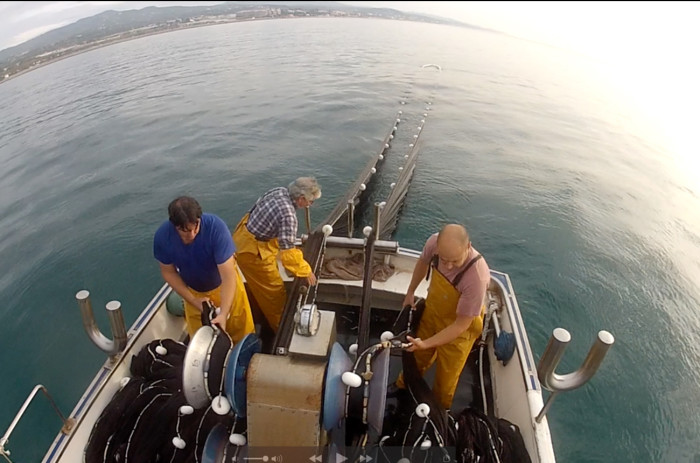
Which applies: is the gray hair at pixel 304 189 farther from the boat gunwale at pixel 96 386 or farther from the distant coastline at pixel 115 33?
the distant coastline at pixel 115 33

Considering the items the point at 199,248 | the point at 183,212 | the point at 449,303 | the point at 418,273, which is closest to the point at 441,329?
the point at 449,303

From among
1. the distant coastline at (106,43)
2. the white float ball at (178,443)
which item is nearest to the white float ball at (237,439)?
the white float ball at (178,443)

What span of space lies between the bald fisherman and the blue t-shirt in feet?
4.79

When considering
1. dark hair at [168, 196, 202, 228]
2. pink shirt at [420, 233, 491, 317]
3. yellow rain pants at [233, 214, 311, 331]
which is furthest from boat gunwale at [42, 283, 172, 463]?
pink shirt at [420, 233, 491, 317]

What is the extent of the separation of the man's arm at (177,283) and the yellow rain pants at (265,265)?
1.94ft

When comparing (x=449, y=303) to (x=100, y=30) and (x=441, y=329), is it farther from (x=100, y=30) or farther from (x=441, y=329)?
(x=100, y=30)

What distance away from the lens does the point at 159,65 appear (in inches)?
1126

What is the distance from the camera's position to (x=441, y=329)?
9.78 ft

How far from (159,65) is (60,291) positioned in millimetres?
27611

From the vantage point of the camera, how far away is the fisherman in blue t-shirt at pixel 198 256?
8.75ft

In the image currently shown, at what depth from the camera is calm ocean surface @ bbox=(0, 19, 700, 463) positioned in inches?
193

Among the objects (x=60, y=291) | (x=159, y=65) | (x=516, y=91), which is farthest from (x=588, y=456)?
(x=159, y=65)

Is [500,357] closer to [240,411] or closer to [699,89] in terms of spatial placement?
[240,411]

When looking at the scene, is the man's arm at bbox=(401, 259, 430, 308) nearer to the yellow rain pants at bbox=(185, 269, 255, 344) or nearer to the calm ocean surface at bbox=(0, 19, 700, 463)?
the yellow rain pants at bbox=(185, 269, 255, 344)
